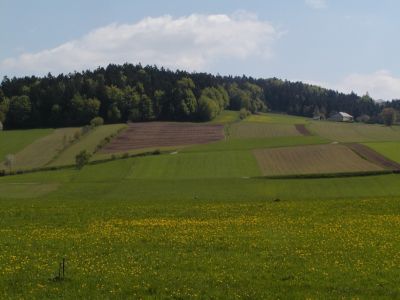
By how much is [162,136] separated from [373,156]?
53.6 m

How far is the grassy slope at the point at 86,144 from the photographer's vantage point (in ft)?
336

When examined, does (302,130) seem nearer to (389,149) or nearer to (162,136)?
(162,136)

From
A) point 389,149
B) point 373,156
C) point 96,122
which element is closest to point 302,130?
point 389,149

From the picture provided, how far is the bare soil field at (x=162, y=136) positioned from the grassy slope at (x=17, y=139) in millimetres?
20930

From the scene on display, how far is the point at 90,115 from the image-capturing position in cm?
16188

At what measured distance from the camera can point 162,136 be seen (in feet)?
424

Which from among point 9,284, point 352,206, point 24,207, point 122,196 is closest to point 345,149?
point 122,196

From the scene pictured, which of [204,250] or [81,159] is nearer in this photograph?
[204,250]

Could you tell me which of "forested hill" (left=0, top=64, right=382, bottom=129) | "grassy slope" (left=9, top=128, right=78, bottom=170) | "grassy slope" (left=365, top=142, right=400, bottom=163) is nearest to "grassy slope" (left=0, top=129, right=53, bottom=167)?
"grassy slope" (left=9, top=128, right=78, bottom=170)

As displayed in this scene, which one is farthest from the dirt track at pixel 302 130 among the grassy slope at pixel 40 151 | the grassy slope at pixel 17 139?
the grassy slope at pixel 17 139

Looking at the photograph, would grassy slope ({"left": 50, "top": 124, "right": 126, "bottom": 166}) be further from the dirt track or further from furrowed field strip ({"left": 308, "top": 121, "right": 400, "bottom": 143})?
furrowed field strip ({"left": 308, "top": 121, "right": 400, "bottom": 143})

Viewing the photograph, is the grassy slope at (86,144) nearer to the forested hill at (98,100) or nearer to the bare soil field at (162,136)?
the bare soil field at (162,136)

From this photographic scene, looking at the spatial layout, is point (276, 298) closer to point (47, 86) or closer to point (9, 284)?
point (9, 284)

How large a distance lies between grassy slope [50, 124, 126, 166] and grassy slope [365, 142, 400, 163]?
5609cm
